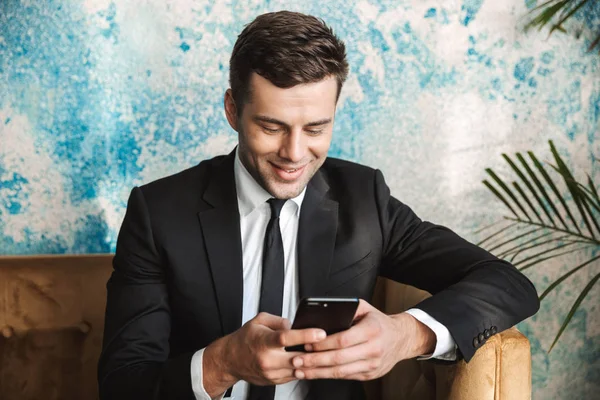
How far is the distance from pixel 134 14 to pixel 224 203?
88 centimetres

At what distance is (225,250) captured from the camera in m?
1.72

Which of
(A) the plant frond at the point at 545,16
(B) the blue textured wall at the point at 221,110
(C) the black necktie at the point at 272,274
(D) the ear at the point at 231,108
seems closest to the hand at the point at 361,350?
(C) the black necktie at the point at 272,274

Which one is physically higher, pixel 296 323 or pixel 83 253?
pixel 296 323

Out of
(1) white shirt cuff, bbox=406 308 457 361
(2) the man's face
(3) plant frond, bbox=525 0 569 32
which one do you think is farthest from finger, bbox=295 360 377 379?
(3) plant frond, bbox=525 0 569 32

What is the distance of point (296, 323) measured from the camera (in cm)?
124

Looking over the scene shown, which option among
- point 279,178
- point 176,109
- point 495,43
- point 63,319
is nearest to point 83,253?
point 63,319

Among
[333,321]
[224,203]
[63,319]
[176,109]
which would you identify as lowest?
[63,319]

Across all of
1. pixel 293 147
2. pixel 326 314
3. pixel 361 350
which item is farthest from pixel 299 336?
pixel 293 147

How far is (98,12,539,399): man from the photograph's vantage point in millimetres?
1522

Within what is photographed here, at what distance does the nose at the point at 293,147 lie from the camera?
160 centimetres

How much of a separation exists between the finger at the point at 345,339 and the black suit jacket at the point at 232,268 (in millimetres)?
274

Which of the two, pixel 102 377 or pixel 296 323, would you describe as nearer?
pixel 296 323

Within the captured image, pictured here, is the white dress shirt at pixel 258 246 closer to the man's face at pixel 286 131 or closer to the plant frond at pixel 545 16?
the man's face at pixel 286 131

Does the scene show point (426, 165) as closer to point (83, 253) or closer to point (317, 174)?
point (317, 174)
